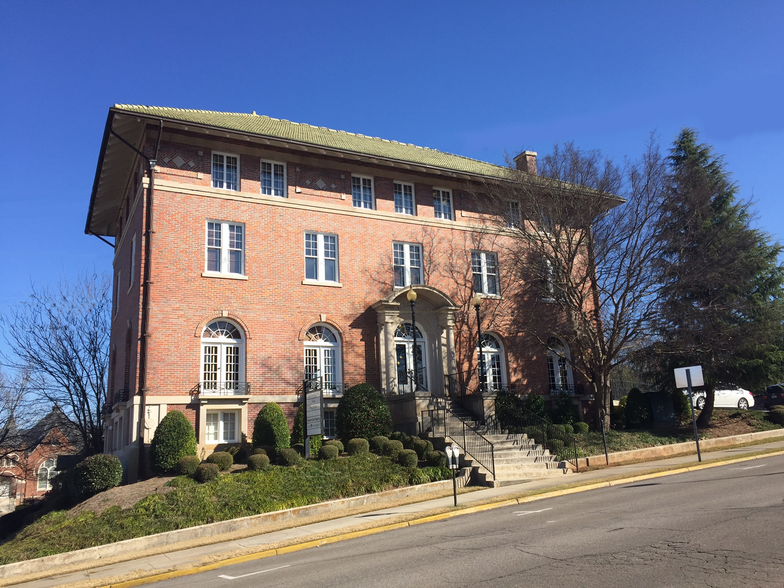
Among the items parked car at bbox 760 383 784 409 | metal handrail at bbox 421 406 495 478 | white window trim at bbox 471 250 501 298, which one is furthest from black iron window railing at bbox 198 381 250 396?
parked car at bbox 760 383 784 409

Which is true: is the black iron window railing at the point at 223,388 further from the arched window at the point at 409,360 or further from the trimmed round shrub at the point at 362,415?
the arched window at the point at 409,360

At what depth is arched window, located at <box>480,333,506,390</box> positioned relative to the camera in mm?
26578

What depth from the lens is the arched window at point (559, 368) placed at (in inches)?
1110

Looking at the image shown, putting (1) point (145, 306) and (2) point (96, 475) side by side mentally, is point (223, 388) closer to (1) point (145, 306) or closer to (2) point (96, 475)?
(1) point (145, 306)

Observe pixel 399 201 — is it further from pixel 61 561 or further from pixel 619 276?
pixel 61 561

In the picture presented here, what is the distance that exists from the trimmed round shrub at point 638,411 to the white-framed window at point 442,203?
10389mm

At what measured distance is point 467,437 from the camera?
21281mm

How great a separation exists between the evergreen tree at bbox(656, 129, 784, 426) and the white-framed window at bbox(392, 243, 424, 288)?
915 cm

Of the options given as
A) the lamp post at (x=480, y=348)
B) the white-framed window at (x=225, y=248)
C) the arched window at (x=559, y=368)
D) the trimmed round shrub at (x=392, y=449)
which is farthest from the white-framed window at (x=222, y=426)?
the arched window at (x=559, y=368)

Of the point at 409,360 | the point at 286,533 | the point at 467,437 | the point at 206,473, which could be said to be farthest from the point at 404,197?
the point at 286,533

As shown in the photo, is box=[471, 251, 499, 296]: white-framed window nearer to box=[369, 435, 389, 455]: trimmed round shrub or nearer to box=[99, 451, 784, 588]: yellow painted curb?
box=[369, 435, 389, 455]: trimmed round shrub

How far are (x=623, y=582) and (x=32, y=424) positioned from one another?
39915mm

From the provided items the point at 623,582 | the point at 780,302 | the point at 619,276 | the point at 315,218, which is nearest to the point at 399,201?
the point at 315,218

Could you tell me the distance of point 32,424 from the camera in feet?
127
